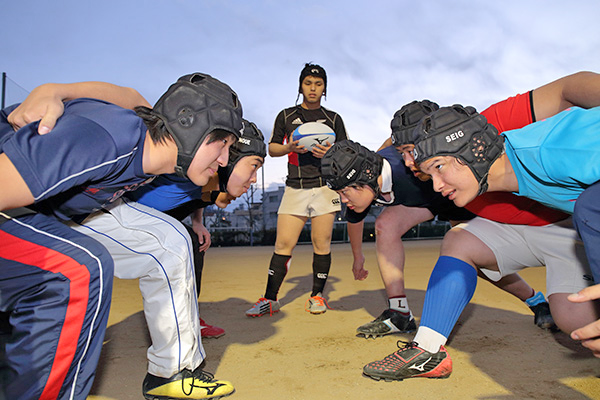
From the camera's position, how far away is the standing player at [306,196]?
Answer: 3.54 m

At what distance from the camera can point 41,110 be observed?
1455 millimetres

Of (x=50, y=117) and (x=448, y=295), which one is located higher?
(x=50, y=117)

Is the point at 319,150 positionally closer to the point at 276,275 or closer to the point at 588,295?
the point at 276,275

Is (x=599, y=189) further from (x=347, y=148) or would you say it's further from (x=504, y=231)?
(x=347, y=148)

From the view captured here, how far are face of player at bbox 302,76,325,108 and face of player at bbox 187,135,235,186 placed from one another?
7.25 ft

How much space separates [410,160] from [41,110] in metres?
1.92

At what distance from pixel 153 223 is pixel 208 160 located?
0.53 meters

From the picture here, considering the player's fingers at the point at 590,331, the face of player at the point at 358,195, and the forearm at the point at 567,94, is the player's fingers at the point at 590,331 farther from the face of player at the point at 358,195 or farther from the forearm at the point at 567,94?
the face of player at the point at 358,195

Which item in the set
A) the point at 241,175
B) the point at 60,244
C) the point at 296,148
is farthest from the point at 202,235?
the point at 60,244

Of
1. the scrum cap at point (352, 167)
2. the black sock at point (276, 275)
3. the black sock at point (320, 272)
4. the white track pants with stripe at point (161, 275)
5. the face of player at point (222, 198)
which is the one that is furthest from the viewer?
the black sock at point (320, 272)

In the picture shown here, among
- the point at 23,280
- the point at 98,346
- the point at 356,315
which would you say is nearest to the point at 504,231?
the point at 356,315

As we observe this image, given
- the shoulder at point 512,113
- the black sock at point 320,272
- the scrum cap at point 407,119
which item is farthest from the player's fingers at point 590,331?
the black sock at point 320,272

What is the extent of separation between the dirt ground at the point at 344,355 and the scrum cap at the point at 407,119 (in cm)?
131

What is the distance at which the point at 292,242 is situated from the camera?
366cm
